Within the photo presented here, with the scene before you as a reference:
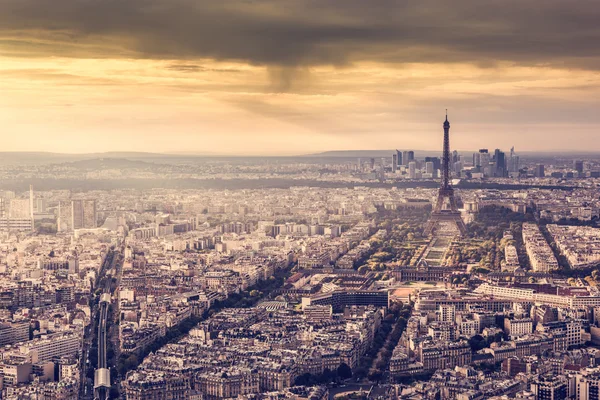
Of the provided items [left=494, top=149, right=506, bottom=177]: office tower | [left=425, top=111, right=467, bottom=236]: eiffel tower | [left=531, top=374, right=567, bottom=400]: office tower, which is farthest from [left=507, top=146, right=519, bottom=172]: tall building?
[left=531, top=374, right=567, bottom=400]: office tower

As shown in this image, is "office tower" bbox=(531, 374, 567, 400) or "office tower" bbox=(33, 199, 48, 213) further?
"office tower" bbox=(33, 199, 48, 213)

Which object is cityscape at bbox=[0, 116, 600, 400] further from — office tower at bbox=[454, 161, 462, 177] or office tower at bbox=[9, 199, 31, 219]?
office tower at bbox=[454, 161, 462, 177]

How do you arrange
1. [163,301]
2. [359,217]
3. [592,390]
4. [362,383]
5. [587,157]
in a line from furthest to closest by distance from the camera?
[587,157] → [359,217] → [163,301] → [362,383] → [592,390]

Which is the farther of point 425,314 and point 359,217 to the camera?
point 359,217

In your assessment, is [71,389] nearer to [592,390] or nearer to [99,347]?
[99,347]

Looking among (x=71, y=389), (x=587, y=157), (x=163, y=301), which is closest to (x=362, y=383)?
(x=71, y=389)

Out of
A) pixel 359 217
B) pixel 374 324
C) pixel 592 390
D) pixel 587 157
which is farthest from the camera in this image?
pixel 587 157
